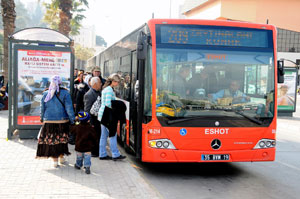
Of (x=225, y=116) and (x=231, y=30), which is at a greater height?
(x=231, y=30)

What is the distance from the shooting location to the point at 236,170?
797cm

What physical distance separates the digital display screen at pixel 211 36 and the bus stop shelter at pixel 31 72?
344cm

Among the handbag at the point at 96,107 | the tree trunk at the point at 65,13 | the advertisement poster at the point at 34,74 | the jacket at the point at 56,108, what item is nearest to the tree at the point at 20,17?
the tree trunk at the point at 65,13

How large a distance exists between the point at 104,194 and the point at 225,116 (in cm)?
266

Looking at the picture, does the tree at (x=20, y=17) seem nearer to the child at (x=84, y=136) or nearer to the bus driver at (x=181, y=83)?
the child at (x=84, y=136)

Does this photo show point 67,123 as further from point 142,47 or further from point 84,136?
point 142,47

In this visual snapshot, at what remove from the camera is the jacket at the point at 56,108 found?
658cm

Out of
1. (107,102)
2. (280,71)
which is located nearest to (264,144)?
(280,71)

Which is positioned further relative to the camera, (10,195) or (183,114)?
(183,114)

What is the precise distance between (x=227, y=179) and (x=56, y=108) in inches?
137

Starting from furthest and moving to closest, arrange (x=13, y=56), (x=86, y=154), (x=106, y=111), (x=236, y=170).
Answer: (x=13, y=56)
(x=236, y=170)
(x=106, y=111)
(x=86, y=154)

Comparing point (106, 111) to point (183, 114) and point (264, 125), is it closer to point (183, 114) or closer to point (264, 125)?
point (183, 114)

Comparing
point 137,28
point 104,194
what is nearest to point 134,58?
point 137,28

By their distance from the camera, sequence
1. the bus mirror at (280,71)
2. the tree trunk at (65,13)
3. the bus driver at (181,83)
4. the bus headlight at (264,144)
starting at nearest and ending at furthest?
the bus driver at (181,83), the bus headlight at (264,144), the bus mirror at (280,71), the tree trunk at (65,13)
